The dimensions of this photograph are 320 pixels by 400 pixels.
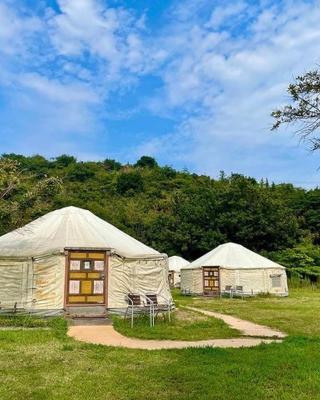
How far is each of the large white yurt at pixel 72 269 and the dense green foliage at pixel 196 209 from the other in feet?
47.3

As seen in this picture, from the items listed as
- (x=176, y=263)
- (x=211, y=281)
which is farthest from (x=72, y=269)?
(x=176, y=263)

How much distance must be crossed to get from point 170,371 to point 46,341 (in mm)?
3589

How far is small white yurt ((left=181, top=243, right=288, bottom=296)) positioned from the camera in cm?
2475

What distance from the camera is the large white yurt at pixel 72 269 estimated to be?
1316 centimetres

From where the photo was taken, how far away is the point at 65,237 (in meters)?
14.1

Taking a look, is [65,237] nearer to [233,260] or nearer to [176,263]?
[233,260]

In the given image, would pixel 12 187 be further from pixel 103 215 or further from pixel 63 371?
pixel 103 215

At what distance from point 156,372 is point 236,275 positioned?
18.8 meters

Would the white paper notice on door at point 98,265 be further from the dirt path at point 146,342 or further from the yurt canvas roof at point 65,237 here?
the dirt path at point 146,342

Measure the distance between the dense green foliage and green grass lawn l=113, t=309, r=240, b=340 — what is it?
685 inches

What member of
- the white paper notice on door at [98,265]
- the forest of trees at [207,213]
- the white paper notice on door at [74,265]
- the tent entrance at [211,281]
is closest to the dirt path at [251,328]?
the white paper notice on door at [98,265]

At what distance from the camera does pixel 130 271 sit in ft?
46.5

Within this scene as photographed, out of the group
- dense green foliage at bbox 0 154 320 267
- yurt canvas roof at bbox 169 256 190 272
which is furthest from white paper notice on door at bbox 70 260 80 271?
yurt canvas roof at bbox 169 256 190 272

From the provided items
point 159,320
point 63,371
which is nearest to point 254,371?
point 63,371
